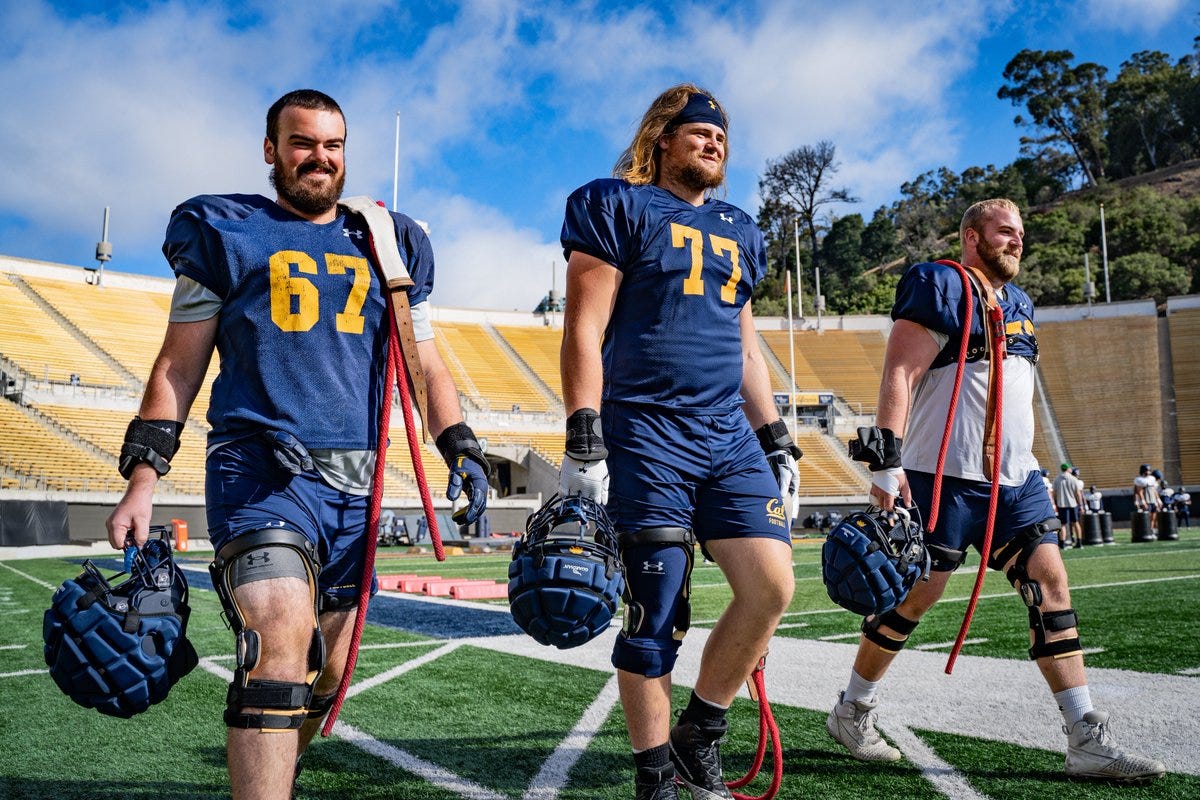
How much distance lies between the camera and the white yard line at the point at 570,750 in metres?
2.99

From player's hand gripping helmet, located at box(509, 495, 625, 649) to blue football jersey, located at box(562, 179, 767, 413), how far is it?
25.4 inches

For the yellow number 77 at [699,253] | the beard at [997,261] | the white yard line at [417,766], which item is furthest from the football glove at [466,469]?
the beard at [997,261]

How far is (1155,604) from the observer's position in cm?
753

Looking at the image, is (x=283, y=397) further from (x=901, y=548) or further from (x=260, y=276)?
(x=901, y=548)

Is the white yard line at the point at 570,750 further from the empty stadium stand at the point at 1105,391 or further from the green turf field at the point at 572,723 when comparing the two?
the empty stadium stand at the point at 1105,391

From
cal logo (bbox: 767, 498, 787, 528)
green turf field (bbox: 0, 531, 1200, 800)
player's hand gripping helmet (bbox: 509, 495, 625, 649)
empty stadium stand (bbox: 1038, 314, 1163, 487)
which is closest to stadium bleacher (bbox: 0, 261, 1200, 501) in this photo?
empty stadium stand (bbox: 1038, 314, 1163, 487)

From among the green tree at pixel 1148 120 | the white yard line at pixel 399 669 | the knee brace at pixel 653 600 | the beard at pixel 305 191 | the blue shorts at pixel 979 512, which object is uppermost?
the green tree at pixel 1148 120

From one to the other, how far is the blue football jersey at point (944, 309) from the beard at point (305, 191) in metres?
2.06

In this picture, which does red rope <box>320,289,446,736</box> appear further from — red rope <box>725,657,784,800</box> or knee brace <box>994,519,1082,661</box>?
knee brace <box>994,519,1082,661</box>

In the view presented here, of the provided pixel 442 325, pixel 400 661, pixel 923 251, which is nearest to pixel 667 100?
pixel 400 661

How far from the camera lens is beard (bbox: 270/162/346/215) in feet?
→ 8.63

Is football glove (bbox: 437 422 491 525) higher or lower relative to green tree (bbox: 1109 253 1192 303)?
lower

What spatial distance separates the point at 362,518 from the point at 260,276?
0.69 m

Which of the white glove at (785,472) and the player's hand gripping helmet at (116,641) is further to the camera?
the white glove at (785,472)
